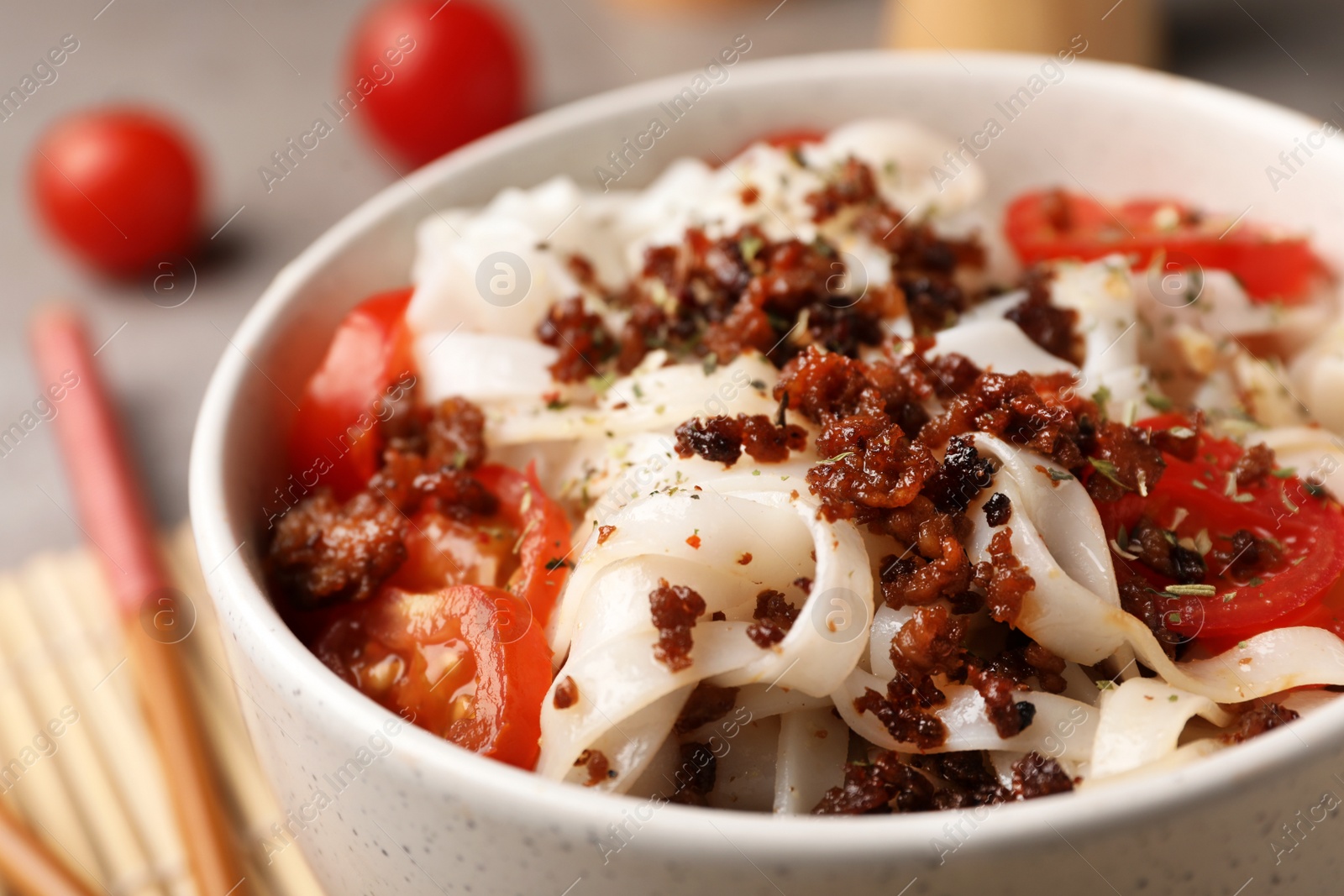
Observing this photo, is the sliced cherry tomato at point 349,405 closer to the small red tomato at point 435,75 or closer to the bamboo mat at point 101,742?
the bamboo mat at point 101,742

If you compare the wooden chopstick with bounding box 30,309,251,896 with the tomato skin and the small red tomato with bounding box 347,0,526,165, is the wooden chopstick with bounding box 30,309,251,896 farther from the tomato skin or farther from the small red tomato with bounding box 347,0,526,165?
the small red tomato with bounding box 347,0,526,165

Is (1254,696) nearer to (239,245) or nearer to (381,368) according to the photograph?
(381,368)

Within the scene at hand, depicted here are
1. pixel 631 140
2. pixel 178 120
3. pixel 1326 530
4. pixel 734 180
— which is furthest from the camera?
pixel 178 120

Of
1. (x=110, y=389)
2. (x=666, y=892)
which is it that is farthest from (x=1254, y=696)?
(x=110, y=389)

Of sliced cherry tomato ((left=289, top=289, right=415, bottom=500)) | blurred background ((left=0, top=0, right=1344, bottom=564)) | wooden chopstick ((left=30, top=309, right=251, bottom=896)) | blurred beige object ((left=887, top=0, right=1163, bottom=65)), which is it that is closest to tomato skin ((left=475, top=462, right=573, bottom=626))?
sliced cherry tomato ((left=289, top=289, right=415, bottom=500))

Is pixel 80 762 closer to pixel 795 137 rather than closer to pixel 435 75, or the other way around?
pixel 795 137

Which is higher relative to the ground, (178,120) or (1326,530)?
(178,120)

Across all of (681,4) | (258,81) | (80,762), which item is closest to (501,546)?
(80,762)
